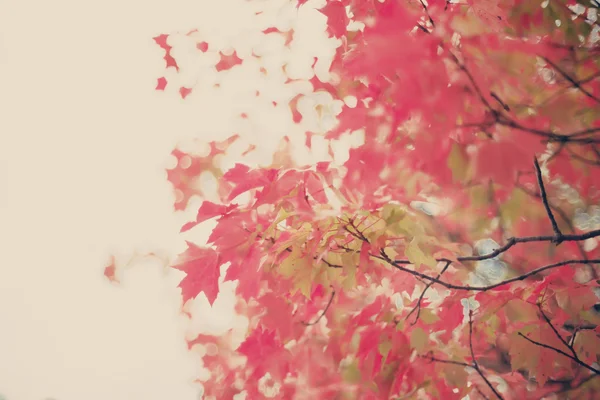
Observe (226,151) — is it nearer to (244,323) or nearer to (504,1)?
(244,323)

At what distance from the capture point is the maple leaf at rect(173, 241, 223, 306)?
1.38 m

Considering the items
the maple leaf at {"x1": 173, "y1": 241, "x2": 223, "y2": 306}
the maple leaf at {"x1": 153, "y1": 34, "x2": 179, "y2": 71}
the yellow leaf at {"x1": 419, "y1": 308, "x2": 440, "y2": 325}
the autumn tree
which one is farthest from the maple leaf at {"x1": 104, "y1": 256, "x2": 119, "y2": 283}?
the yellow leaf at {"x1": 419, "y1": 308, "x2": 440, "y2": 325}

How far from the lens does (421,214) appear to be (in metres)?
2.55

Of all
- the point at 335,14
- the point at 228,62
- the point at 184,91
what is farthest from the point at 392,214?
the point at 184,91

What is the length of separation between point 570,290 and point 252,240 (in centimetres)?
111

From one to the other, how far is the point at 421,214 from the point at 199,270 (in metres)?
1.52

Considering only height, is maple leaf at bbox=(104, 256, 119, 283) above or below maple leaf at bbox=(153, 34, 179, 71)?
below

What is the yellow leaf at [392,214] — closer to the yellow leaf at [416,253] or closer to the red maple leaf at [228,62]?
the yellow leaf at [416,253]

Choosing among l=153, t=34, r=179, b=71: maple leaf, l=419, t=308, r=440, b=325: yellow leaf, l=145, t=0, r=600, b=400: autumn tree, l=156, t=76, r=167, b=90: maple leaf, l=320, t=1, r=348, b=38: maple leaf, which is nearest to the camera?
l=145, t=0, r=600, b=400: autumn tree

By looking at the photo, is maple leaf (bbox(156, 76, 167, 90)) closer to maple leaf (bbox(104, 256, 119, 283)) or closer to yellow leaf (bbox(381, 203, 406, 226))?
maple leaf (bbox(104, 256, 119, 283))

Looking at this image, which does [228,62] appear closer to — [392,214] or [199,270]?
[199,270]

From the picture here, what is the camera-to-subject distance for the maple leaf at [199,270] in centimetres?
138

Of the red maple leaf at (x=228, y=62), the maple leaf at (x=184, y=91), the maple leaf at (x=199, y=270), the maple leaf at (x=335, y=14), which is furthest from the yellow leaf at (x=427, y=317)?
the maple leaf at (x=184, y=91)

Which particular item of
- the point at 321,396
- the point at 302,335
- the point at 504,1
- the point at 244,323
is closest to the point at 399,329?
the point at 302,335
